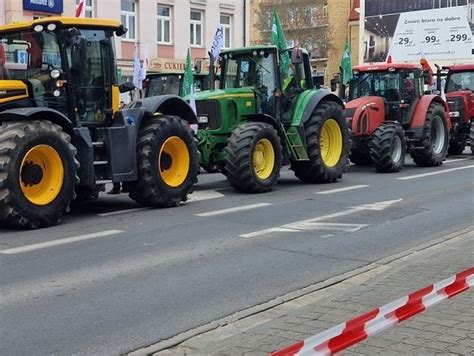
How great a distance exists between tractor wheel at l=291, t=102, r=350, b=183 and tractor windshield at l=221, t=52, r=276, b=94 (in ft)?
3.78

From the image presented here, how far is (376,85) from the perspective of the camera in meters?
16.9

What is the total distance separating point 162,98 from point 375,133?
6.25m

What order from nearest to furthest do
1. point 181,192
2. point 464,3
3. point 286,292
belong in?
point 286,292 → point 181,192 → point 464,3

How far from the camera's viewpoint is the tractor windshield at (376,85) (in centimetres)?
1665

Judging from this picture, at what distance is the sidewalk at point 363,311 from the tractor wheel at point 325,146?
21.6ft

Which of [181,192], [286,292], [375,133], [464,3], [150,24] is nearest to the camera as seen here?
[286,292]

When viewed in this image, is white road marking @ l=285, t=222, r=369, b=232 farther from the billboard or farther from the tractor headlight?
the billboard

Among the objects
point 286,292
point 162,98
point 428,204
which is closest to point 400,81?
point 428,204

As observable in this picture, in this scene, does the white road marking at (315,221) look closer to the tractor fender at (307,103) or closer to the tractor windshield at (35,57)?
the tractor fender at (307,103)

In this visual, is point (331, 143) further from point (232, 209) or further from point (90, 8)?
point (90, 8)

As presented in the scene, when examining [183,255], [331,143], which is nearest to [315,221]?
[183,255]

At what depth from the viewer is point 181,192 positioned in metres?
10.6

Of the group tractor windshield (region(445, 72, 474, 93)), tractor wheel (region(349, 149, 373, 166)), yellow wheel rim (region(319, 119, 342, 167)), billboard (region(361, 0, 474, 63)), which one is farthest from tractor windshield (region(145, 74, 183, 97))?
billboard (region(361, 0, 474, 63))

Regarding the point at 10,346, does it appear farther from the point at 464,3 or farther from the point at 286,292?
the point at 464,3
